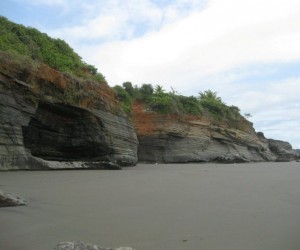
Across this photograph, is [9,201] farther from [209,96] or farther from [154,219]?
[209,96]

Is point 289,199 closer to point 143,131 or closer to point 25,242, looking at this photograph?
point 25,242

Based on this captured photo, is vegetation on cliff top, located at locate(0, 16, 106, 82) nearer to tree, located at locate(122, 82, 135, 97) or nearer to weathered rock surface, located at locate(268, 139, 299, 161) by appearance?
tree, located at locate(122, 82, 135, 97)

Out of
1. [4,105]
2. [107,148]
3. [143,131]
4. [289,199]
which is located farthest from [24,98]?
[143,131]

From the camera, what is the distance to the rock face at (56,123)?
32.4ft

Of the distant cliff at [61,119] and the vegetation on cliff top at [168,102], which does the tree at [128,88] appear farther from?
the distant cliff at [61,119]

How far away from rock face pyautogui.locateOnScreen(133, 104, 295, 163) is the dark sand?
17.3 metres

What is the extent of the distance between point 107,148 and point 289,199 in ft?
29.6

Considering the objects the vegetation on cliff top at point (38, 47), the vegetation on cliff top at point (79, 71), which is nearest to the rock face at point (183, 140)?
the vegetation on cliff top at point (79, 71)

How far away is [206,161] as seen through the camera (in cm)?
2486

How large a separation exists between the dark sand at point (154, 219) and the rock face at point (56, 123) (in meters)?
4.24

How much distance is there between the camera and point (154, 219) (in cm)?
380

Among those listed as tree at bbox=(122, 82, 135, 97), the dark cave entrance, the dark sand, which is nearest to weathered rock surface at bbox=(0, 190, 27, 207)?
the dark sand

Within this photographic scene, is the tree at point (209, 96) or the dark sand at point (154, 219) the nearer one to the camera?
the dark sand at point (154, 219)

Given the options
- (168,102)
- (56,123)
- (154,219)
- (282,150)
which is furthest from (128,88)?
(154,219)
